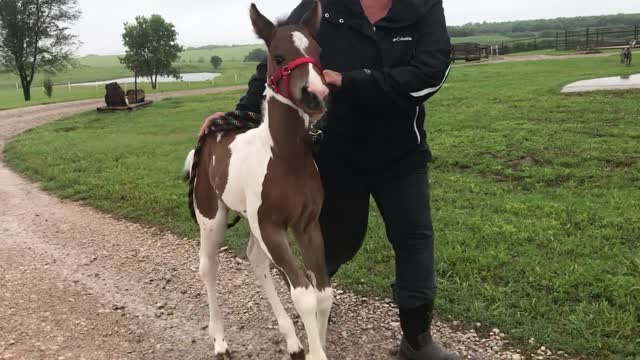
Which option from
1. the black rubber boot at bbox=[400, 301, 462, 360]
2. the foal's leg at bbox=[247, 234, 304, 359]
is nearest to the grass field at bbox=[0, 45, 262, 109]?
the foal's leg at bbox=[247, 234, 304, 359]

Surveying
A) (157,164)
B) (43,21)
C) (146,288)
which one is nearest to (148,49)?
(43,21)

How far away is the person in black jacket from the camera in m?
2.86

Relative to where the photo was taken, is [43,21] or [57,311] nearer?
[57,311]

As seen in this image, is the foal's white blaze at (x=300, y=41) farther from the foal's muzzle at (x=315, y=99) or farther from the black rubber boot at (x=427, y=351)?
the black rubber boot at (x=427, y=351)

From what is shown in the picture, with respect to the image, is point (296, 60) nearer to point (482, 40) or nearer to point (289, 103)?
point (289, 103)

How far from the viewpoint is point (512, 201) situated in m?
6.55

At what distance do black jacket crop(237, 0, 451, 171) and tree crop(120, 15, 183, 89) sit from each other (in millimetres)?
35594

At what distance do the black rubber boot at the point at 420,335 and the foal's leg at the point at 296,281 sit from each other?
77 cm

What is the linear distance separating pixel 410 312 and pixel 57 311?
9.90 ft

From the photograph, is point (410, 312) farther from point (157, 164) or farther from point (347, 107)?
point (157, 164)

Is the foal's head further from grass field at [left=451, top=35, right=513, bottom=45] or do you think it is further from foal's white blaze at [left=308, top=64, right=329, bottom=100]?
grass field at [left=451, top=35, right=513, bottom=45]

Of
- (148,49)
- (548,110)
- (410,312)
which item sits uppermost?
(148,49)


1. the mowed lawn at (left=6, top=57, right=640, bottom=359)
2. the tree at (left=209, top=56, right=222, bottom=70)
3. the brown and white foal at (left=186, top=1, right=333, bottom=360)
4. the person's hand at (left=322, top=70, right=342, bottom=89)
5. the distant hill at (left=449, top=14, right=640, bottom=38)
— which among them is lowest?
the mowed lawn at (left=6, top=57, right=640, bottom=359)

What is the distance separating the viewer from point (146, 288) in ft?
16.2
